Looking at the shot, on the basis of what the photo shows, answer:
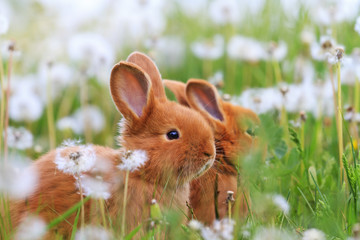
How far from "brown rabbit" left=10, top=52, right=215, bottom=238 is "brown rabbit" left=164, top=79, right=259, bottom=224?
0.75 feet

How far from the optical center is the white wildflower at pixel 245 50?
5.25 metres

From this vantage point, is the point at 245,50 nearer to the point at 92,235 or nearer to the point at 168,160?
the point at 168,160

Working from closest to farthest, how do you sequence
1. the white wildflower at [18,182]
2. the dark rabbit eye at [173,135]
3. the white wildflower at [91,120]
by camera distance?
the white wildflower at [18,182]
the dark rabbit eye at [173,135]
the white wildflower at [91,120]

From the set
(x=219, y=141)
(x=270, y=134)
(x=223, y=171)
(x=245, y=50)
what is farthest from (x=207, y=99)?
(x=245, y=50)

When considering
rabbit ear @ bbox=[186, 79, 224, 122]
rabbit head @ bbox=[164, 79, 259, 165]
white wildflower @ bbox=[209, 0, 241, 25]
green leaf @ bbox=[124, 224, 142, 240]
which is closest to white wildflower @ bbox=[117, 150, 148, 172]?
green leaf @ bbox=[124, 224, 142, 240]

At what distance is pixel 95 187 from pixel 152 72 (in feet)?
2.94

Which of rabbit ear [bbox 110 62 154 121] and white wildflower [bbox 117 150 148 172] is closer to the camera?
white wildflower [bbox 117 150 148 172]

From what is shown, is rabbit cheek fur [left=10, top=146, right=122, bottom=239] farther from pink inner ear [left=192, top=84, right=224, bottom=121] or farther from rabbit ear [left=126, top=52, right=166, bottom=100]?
pink inner ear [left=192, top=84, right=224, bottom=121]

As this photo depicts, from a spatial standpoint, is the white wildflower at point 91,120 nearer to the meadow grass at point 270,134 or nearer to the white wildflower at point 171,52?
the meadow grass at point 270,134

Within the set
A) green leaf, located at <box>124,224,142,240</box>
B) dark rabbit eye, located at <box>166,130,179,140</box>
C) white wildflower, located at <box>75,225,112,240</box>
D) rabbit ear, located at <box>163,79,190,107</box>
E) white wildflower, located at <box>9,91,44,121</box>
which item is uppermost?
rabbit ear, located at <box>163,79,190,107</box>

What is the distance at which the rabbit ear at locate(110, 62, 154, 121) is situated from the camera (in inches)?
113

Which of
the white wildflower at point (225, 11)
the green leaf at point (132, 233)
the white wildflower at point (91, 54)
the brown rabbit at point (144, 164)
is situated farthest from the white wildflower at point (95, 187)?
the white wildflower at point (225, 11)

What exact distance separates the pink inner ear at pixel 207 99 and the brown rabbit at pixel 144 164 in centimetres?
55

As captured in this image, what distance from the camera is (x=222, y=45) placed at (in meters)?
5.81
